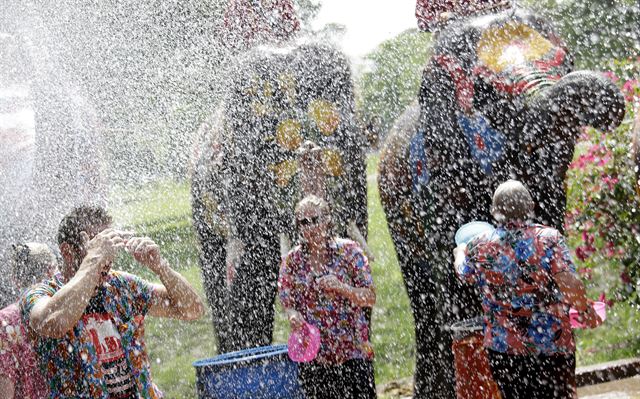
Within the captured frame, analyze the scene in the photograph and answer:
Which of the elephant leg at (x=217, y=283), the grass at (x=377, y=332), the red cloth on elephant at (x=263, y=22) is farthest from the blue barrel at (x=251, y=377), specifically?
the grass at (x=377, y=332)

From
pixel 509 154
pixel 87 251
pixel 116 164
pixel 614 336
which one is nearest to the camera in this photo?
pixel 87 251

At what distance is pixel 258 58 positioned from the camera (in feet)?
17.2

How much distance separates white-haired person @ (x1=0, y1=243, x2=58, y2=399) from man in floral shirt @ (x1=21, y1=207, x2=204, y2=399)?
278 mm

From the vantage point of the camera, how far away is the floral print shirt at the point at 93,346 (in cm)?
340

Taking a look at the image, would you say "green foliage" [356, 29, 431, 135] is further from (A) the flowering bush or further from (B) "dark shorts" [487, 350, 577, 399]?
(B) "dark shorts" [487, 350, 577, 399]

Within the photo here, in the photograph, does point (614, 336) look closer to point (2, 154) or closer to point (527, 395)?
point (527, 395)

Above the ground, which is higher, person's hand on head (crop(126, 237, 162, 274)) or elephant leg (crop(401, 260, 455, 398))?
person's hand on head (crop(126, 237, 162, 274))

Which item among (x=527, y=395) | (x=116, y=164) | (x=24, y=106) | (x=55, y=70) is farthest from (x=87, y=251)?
(x=116, y=164)

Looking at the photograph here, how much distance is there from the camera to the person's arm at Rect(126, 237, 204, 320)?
3449mm

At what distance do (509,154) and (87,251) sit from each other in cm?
185

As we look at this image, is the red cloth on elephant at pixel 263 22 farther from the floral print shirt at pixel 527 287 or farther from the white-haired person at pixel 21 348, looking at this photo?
the floral print shirt at pixel 527 287

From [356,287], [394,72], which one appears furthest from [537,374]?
[394,72]

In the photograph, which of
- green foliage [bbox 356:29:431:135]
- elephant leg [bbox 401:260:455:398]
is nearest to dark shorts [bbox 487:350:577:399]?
elephant leg [bbox 401:260:455:398]

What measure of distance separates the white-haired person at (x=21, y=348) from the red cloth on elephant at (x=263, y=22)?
78.1 inches
